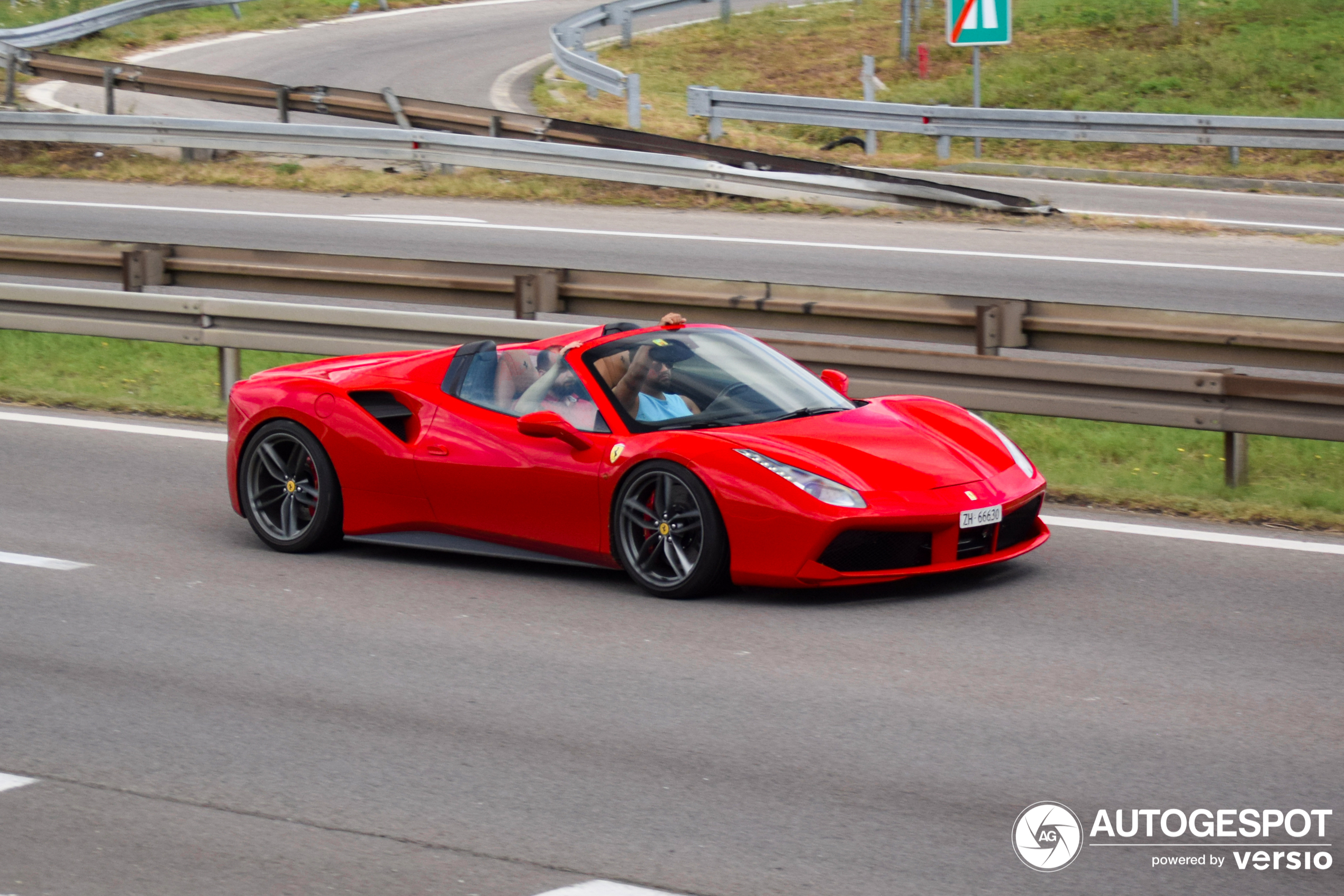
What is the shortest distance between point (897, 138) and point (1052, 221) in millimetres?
6776

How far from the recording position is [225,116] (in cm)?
2628

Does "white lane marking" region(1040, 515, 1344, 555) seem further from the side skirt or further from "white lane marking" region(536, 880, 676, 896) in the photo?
"white lane marking" region(536, 880, 676, 896)

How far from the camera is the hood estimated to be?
7195 mm

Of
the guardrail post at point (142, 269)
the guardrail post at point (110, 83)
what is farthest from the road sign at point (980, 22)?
the guardrail post at point (142, 269)

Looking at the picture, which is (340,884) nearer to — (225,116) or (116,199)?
(116,199)

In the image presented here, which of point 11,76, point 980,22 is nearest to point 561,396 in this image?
point 980,22

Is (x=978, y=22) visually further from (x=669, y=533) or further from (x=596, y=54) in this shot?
(x=669, y=533)

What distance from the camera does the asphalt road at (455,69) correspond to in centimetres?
2005

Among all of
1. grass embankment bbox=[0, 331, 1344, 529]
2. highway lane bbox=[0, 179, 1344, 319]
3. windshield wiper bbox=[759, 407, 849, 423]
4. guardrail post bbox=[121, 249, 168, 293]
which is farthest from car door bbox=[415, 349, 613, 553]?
highway lane bbox=[0, 179, 1344, 319]

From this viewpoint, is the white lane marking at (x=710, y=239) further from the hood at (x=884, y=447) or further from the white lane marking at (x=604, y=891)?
the white lane marking at (x=604, y=891)

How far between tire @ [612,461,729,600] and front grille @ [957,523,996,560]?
98 centimetres

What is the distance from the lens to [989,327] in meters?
10.4

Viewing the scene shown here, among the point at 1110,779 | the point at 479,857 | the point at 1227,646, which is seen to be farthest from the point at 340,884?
the point at 1227,646

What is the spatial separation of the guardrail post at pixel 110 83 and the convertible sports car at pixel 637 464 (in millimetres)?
17730
